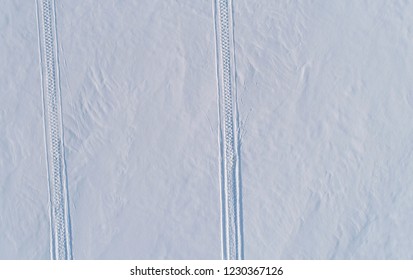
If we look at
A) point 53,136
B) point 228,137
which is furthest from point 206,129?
point 53,136

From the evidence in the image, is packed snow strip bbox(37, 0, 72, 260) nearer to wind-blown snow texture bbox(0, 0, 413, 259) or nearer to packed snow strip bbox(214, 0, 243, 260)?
wind-blown snow texture bbox(0, 0, 413, 259)

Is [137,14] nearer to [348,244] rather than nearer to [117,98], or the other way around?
[117,98]

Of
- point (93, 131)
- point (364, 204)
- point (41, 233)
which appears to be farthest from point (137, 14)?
point (364, 204)

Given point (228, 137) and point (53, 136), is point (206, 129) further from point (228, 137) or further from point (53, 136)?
point (53, 136)

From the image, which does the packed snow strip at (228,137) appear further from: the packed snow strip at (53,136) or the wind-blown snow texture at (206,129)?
the packed snow strip at (53,136)

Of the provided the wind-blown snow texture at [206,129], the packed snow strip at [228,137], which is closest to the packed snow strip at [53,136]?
the wind-blown snow texture at [206,129]
